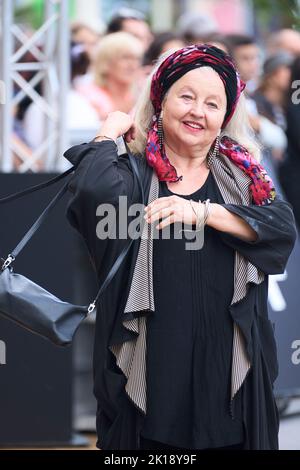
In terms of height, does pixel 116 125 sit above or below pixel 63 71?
below

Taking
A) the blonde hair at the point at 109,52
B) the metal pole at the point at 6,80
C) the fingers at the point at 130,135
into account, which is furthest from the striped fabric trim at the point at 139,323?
the blonde hair at the point at 109,52

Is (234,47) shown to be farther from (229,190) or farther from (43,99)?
(229,190)

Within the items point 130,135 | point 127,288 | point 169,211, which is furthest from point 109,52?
point 169,211

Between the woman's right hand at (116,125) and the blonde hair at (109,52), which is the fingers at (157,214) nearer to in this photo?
the woman's right hand at (116,125)

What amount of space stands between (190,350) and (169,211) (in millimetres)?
483

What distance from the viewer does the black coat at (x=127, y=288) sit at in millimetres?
3727

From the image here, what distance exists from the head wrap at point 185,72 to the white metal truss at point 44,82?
2.73 metres

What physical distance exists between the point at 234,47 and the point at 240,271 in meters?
5.40

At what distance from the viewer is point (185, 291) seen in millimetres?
3754

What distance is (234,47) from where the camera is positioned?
29.3ft

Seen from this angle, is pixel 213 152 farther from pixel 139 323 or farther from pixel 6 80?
pixel 6 80

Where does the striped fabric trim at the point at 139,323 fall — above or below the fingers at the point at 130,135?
below
